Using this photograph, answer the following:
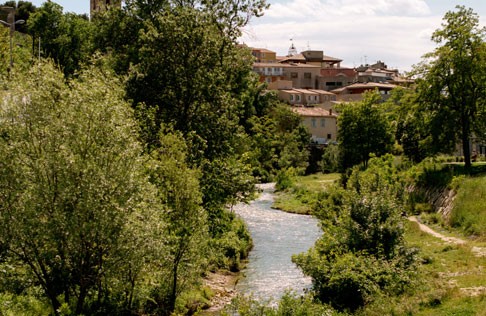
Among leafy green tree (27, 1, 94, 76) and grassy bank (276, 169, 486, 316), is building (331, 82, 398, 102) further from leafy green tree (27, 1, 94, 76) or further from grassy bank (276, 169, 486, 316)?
grassy bank (276, 169, 486, 316)

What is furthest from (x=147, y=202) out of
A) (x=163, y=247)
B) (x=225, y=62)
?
(x=225, y=62)

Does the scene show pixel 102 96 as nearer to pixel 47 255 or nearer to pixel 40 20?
pixel 47 255

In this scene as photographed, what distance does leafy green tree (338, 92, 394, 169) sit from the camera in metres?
52.4

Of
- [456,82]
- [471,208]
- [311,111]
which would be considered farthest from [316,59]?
[471,208]

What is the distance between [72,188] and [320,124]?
76.4 m

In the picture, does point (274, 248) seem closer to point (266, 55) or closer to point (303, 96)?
point (303, 96)

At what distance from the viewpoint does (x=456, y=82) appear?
1444 inches

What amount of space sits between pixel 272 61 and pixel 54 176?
116m

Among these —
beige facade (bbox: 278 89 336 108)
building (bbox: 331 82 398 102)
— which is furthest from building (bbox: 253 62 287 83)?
building (bbox: 331 82 398 102)

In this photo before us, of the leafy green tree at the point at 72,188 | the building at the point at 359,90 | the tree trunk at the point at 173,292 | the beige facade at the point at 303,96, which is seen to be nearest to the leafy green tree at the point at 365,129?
the tree trunk at the point at 173,292

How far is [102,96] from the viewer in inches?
715

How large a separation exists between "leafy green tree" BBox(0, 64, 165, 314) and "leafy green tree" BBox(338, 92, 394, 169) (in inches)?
1461

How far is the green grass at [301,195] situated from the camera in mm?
49562

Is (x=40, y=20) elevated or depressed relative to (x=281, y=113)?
elevated
